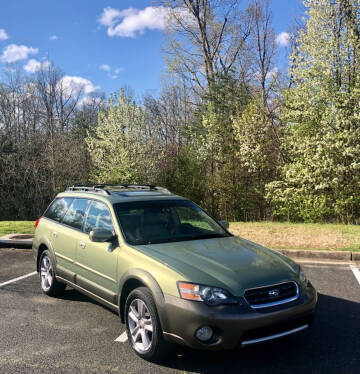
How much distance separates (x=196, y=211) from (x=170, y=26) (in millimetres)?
28893

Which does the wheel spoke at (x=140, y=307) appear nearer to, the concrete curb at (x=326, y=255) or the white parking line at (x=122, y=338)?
the white parking line at (x=122, y=338)

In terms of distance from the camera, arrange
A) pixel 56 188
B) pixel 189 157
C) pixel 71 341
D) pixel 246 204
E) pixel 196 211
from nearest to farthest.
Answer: pixel 71 341
pixel 196 211
pixel 246 204
pixel 189 157
pixel 56 188

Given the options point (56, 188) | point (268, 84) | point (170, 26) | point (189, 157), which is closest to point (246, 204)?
point (189, 157)

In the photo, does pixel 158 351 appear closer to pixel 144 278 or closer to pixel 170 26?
pixel 144 278

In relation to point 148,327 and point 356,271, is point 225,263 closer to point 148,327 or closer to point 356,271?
point 148,327

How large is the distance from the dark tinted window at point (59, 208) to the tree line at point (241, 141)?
1162cm

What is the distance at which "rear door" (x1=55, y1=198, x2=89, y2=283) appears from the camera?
5.27 m

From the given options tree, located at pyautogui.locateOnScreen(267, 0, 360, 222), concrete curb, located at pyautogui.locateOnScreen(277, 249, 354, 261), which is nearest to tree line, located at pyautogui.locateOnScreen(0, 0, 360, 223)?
tree, located at pyautogui.locateOnScreen(267, 0, 360, 222)

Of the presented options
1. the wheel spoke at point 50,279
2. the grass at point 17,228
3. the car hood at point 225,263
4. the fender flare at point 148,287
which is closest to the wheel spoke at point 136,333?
the fender flare at point 148,287

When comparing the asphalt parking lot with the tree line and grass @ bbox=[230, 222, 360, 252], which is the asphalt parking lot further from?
the tree line

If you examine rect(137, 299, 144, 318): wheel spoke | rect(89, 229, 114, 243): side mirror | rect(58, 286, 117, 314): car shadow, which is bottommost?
rect(58, 286, 117, 314): car shadow

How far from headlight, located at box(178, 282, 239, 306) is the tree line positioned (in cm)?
1272

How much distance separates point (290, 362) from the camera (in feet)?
12.1

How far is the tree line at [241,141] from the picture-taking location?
15445 millimetres
